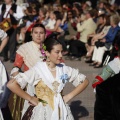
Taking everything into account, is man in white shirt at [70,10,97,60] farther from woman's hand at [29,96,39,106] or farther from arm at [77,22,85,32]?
woman's hand at [29,96,39,106]

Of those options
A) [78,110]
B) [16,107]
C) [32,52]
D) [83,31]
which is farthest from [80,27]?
[32,52]

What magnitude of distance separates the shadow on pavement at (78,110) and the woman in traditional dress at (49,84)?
2.55 m

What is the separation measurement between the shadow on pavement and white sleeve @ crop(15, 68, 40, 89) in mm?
2704

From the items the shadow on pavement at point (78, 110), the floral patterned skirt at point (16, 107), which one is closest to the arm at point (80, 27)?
the shadow on pavement at point (78, 110)

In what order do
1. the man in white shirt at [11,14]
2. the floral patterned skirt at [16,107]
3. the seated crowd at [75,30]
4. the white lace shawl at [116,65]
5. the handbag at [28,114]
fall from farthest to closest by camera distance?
the man in white shirt at [11,14] < the seated crowd at [75,30] < the floral patterned skirt at [16,107] < the handbag at [28,114] < the white lace shawl at [116,65]

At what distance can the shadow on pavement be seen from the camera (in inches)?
278

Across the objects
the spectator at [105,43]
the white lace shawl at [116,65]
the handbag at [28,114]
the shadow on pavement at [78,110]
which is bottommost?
the shadow on pavement at [78,110]

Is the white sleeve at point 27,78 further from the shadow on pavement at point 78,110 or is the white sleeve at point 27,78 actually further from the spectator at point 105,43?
the spectator at point 105,43

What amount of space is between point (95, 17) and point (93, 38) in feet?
3.49

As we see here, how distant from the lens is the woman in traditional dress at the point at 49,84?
170 inches

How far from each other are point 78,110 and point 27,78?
3153mm

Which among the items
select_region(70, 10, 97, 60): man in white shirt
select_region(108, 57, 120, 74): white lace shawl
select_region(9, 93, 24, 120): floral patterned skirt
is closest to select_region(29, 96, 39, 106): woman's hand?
select_region(108, 57, 120, 74): white lace shawl

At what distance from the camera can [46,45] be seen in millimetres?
4422

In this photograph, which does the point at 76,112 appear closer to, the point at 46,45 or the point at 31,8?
the point at 46,45
